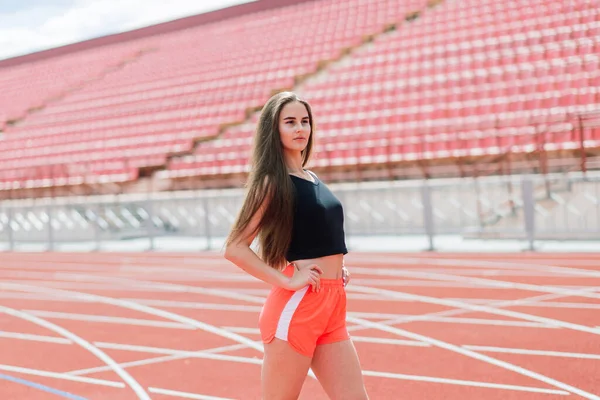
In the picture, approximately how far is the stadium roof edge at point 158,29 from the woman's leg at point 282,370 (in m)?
27.9

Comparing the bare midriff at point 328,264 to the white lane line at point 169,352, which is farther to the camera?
the white lane line at point 169,352

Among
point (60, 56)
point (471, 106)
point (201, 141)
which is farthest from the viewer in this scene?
point (60, 56)

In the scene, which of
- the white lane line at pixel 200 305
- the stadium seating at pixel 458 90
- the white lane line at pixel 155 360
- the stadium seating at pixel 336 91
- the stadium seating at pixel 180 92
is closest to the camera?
the white lane line at pixel 155 360

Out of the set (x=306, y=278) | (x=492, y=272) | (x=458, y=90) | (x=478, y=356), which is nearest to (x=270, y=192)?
(x=306, y=278)

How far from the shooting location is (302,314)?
2.77m

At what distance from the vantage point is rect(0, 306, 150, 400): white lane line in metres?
5.03

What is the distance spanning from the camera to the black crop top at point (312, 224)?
9.12 ft

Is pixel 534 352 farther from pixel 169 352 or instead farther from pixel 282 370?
pixel 282 370

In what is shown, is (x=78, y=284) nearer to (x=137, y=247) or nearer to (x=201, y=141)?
(x=137, y=247)

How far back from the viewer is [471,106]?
56.4 feet

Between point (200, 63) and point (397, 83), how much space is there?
10344mm

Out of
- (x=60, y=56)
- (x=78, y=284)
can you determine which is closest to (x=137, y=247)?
(x=78, y=284)

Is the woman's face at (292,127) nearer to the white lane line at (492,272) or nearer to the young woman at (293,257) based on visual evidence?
the young woman at (293,257)

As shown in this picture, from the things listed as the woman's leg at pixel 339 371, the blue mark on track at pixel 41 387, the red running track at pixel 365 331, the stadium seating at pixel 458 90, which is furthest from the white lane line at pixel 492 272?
the woman's leg at pixel 339 371
